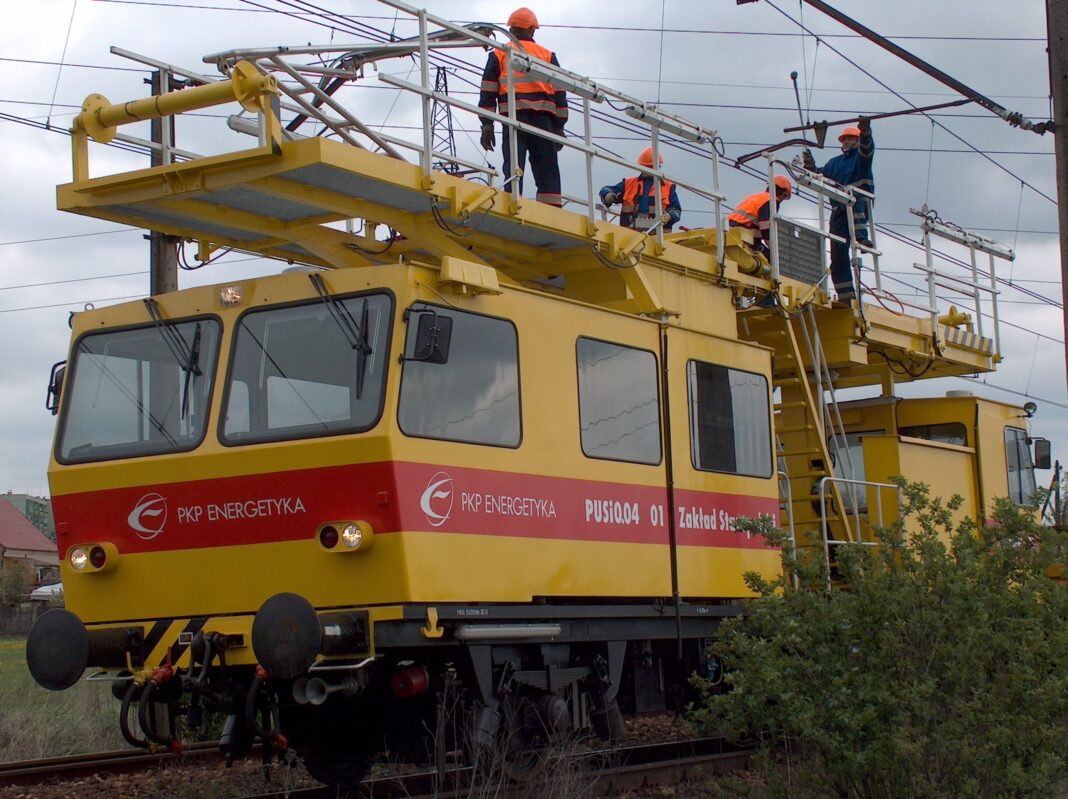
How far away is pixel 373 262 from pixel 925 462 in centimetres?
635

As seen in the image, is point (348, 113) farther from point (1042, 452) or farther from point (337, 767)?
point (1042, 452)

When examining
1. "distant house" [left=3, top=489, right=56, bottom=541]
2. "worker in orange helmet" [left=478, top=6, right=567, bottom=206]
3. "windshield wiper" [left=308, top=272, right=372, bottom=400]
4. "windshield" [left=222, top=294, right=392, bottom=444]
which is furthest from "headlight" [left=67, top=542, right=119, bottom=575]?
"distant house" [left=3, top=489, right=56, bottom=541]

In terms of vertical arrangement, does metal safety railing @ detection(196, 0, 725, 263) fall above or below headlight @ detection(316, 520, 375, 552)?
above

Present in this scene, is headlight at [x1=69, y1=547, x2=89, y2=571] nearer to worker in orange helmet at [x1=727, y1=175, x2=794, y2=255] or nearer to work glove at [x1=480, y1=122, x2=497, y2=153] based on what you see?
work glove at [x1=480, y1=122, x2=497, y2=153]

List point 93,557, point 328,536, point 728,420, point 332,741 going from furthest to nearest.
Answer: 1. point 728,420
2. point 332,741
3. point 93,557
4. point 328,536

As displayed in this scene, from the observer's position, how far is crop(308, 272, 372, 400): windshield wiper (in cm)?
813

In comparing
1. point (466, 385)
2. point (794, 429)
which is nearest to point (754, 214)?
point (794, 429)

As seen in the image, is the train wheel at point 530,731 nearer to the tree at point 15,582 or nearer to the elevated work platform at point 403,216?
the elevated work platform at point 403,216

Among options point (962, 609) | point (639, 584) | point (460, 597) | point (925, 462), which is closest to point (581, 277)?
point (639, 584)

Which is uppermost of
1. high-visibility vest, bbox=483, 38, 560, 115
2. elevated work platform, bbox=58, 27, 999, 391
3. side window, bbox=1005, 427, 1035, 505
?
high-visibility vest, bbox=483, 38, 560, 115

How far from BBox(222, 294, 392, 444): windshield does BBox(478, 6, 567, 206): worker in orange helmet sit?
79.2 inches

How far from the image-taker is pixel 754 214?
499 inches

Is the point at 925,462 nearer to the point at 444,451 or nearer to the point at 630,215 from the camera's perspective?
the point at 630,215

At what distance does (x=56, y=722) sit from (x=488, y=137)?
7.39 meters
